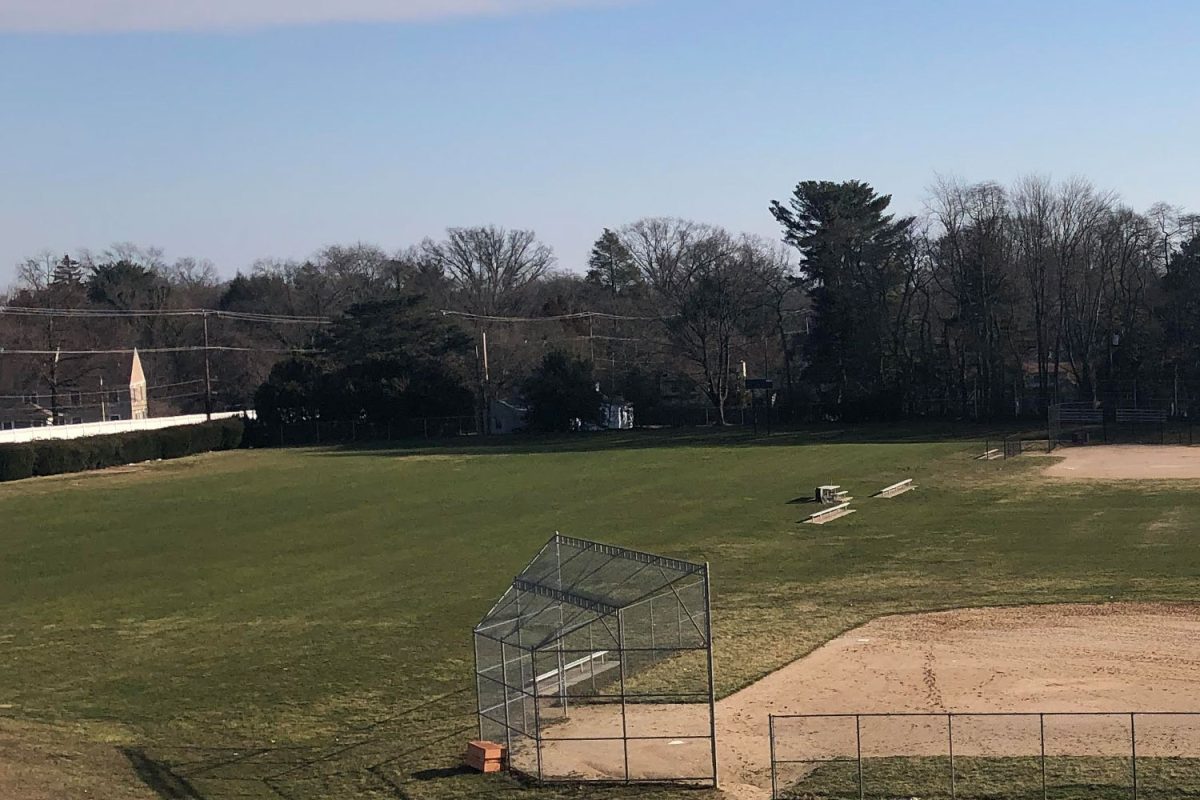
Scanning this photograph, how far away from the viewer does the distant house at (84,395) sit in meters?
111

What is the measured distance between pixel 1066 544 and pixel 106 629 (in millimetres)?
29523

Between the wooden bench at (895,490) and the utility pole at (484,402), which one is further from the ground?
the utility pole at (484,402)

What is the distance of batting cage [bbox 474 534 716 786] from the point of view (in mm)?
20188

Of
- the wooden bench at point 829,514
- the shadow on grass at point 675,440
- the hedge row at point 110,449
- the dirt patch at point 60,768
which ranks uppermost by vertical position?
the hedge row at point 110,449

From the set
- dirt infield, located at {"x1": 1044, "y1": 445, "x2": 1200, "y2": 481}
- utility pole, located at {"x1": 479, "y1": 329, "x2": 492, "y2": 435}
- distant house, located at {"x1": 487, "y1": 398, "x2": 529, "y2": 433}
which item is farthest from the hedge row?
dirt infield, located at {"x1": 1044, "y1": 445, "x2": 1200, "y2": 481}

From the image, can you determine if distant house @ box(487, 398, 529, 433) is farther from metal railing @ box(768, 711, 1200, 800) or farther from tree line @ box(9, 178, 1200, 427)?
metal railing @ box(768, 711, 1200, 800)

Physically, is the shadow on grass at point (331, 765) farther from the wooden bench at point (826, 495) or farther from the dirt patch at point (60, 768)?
the wooden bench at point (826, 495)

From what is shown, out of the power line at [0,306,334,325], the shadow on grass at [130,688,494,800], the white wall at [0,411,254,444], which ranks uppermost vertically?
the power line at [0,306,334,325]

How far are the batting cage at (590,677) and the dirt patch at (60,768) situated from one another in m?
5.88

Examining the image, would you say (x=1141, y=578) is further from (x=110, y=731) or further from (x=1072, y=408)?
(x=1072, y=408)

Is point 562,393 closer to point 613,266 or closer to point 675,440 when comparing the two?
point 675,440

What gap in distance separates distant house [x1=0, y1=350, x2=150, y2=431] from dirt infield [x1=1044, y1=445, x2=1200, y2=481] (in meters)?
79.8

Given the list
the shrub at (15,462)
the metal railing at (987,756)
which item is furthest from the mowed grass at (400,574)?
the metal railing at (987,756)

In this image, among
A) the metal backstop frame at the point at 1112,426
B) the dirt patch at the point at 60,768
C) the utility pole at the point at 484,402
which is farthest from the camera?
the utility pole at the point at 484,402
